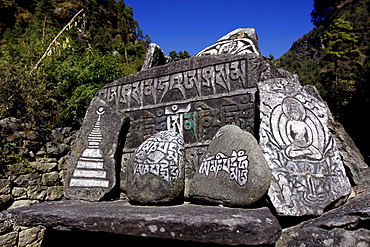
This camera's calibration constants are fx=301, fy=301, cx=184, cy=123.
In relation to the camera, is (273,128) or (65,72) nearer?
(273,128)

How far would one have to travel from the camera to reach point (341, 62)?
Result: 942 inches

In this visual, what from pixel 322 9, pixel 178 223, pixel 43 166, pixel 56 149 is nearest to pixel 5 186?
pixel 43 166

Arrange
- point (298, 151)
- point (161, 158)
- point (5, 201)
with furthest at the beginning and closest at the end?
point (5, 201), point (161, 158), point (298, 151)

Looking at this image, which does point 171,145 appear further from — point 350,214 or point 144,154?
point 350,214

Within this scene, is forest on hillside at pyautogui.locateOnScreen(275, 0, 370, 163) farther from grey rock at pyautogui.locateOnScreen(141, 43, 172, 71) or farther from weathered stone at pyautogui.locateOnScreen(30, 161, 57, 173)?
weathered stone at pyautogui.locateOnScreen(30, 161, 57, 173)

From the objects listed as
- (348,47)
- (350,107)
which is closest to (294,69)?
(348,47)

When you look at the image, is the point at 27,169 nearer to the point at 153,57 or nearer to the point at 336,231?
the point at 153,57

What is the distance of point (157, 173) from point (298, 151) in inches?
56.9

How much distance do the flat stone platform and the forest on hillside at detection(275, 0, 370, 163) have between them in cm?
433

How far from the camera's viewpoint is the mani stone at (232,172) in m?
2.68

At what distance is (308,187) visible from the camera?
9.22 ft

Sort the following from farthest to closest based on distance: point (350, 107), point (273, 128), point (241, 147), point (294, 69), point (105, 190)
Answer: point (294, 69), point (350, 107), point (105, 190), point (273, 128), point (241, 147)

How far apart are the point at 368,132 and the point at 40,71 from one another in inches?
340

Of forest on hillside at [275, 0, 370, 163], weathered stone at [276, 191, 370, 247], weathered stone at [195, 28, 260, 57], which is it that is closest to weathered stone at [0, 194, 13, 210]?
weathered stone at [195, 28, 260, 57]
